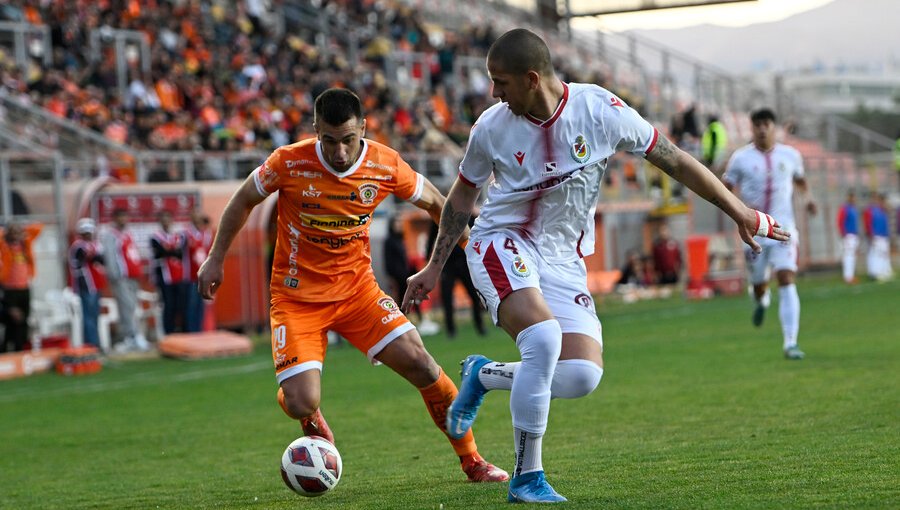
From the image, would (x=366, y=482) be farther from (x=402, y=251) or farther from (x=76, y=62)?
(x=76, y=62)

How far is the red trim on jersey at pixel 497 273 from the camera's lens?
6484 millimetres

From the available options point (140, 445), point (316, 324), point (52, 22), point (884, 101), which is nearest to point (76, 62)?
point (52, 22)

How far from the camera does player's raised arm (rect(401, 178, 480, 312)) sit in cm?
662

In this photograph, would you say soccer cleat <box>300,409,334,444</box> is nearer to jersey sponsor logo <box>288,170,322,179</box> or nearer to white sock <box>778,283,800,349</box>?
jersey sponsor logo <box>288,170,322,179</box>

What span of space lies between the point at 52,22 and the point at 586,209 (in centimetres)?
2179

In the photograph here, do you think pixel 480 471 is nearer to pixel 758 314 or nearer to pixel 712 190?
pixel 712 190

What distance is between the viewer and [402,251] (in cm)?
2170

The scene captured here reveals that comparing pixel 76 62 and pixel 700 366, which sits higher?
pixel 76 62

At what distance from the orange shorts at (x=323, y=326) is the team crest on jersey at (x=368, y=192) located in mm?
527

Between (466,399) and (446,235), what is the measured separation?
92 cm

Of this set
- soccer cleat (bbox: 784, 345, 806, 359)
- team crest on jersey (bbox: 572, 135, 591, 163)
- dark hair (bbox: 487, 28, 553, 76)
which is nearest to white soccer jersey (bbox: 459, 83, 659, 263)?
team crest on jersey (bbox: 572, 135, 591, 163)

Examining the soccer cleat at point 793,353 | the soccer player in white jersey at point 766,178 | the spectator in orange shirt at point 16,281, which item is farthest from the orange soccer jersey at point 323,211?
the spectator in orange shirt at point 16,281

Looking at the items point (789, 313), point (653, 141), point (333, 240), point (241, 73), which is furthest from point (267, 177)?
point (241, 73)

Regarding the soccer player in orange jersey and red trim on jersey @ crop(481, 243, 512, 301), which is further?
the soccer player in orange jersey
